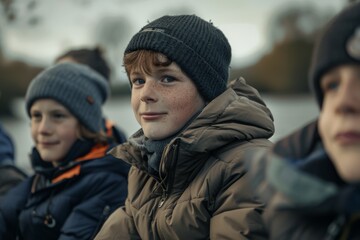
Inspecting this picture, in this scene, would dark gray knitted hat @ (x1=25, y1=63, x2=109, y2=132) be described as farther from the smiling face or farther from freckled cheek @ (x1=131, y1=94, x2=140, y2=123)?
freckled cheek @ (x1=131, y1=94, x2=140, y2=123)

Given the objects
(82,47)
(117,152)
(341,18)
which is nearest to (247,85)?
(117,152)

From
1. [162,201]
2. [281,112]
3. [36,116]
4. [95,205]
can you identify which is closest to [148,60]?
[162,201]

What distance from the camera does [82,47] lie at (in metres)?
4.67

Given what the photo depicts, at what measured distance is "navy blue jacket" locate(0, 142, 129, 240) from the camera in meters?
3.40

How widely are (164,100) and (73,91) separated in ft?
4.27

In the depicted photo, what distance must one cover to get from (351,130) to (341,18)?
0.95 feet

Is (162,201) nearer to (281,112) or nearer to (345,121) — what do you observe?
(345,121)

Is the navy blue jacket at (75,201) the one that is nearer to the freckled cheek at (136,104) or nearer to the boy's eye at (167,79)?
the freckled cheek at (136,104)

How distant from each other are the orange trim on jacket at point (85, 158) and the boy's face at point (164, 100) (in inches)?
40.0

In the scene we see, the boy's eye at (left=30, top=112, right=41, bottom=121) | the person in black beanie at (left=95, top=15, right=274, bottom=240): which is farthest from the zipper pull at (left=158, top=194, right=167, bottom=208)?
the boy's eye at (left=30, top=112, right=41, bottom=121)

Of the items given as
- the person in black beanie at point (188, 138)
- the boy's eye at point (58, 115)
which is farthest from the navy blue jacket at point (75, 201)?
the person in black beanie at point (188, 138)

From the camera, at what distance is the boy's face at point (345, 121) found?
1512 millimetres

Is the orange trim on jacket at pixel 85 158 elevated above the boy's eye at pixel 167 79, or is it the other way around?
the boy's eye at pixel 167 79

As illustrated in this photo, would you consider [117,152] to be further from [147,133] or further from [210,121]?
[210,121]
